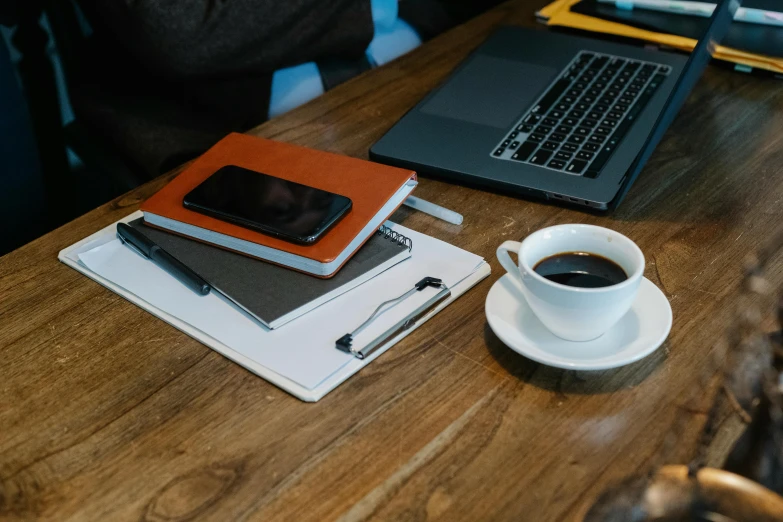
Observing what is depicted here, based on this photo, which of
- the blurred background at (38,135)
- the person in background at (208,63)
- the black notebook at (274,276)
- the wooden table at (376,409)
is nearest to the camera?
the wooden table at (376,409)

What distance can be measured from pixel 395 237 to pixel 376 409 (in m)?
0.22

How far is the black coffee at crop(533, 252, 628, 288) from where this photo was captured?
64cm

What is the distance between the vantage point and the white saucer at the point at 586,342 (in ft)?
2.04

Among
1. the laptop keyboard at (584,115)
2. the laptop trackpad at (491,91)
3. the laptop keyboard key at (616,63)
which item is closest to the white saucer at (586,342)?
the laptop keyboard at (584,115)

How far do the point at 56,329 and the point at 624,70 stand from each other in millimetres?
755

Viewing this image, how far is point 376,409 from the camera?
0.63 meters

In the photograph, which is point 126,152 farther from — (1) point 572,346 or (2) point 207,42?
(1) point 572,346

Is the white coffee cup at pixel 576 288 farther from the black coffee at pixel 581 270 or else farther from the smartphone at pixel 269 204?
the smartphone at pixel 269 204

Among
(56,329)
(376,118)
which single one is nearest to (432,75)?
(376,118)

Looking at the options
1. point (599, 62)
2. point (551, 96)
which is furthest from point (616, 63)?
point (551, 96)

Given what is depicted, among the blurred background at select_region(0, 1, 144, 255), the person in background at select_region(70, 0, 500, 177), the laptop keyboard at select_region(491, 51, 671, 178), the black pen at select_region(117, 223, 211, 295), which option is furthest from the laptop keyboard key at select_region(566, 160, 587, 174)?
the blurred background at select_region(0, 1, 144, 255)

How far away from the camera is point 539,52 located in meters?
1.11

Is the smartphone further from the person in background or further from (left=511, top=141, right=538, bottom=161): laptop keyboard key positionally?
the person in background

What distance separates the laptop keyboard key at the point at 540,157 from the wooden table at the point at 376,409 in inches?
2.1
